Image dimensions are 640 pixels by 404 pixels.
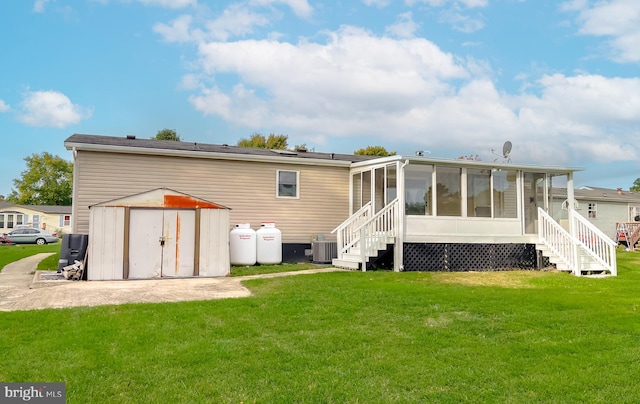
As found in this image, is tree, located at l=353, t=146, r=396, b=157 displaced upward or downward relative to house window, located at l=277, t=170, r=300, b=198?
upward

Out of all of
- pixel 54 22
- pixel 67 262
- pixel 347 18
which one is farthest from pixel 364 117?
pixel 67 262

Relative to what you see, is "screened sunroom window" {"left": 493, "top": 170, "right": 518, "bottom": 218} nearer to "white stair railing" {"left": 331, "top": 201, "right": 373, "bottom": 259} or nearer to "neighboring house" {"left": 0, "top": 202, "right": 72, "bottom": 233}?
"white stair railing" {"left": 331, "top": 201, "right": 373, "bottom": 259}

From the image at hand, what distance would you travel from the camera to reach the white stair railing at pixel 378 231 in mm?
11648

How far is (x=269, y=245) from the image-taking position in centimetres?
1310

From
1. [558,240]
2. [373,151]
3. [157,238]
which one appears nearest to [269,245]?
[157,238]

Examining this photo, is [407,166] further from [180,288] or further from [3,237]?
[3,237]

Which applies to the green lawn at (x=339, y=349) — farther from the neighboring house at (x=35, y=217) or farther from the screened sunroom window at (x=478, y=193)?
the neighboring house at (x=35, y=217)

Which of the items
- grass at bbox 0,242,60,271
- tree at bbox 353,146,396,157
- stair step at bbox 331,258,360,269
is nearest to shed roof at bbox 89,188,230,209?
stair step at bbox 331,258,360,269

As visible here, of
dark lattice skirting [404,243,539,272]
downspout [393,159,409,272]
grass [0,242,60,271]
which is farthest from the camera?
grass [0,242,60,271]

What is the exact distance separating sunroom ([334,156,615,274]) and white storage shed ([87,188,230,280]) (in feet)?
11.4

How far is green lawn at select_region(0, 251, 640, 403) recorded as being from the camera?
3807mm

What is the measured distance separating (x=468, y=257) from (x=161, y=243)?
8.13 metres

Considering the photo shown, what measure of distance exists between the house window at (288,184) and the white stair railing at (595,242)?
807cm

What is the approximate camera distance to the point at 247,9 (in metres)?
12.9
